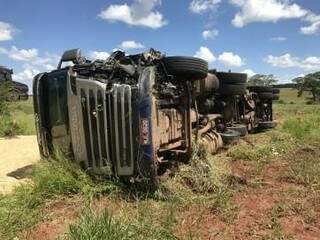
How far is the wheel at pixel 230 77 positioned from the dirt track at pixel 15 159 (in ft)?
13.1

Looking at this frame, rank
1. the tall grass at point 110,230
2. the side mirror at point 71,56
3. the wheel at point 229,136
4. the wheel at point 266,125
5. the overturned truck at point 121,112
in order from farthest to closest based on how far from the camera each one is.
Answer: the wheel at point 266,125
the wheel at point 229,136
the side mirror at point 71,56
the overturned truck at point 121,112
the tall grass at point 110,230

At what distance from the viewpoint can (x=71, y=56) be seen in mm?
7699

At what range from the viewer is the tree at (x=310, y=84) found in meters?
44.1

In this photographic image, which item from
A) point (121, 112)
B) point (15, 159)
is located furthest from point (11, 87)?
point (121, 112)

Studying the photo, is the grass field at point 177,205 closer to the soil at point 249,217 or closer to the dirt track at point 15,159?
the soil at point 249,217

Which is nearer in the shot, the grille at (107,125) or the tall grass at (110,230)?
the tall grass at (110,230)

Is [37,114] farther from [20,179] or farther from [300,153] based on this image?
[300,153]

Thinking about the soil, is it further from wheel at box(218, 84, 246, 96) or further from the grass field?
wheel at box(218, 84, 246, 96)

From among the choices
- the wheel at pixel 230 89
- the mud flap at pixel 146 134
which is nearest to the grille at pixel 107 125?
the mud flap at pixel 146 134

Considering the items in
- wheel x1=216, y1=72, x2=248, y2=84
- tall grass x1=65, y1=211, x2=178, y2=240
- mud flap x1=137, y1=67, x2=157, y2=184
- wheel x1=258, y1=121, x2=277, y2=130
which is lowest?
tall grass x1=65, y1=211, x2=178, y2=240

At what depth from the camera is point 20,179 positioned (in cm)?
805

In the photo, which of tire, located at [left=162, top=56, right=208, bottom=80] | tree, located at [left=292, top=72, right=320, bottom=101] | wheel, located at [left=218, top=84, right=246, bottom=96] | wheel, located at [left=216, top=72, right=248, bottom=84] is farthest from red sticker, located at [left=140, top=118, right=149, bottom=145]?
tree, located at [left=292, top=72, right=320, bottom=101]

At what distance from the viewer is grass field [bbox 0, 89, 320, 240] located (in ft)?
16.2

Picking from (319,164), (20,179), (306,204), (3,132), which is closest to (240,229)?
(306,204)
